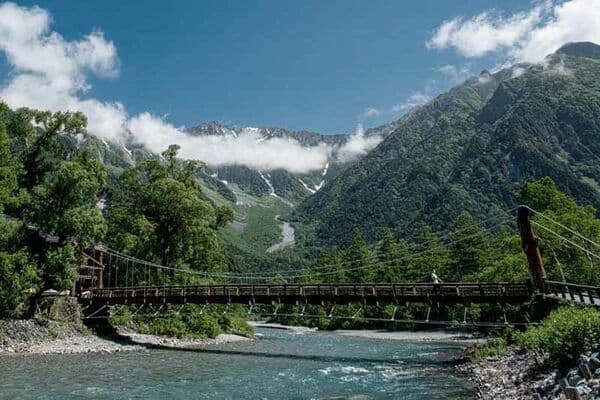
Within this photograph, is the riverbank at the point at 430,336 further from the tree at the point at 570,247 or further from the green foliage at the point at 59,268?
the green foliage at the point at 59,268

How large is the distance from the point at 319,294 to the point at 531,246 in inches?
594

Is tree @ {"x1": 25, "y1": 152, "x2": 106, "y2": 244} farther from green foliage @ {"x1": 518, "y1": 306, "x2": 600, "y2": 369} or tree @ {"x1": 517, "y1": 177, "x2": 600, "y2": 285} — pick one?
tree @ {"x1": 517, "y1": 177, "x2": 600, "y2": 285}

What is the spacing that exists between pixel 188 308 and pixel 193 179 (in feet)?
42.5

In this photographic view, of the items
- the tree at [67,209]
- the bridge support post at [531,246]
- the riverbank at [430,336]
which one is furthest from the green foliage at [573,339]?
the riverbank at [430,336]

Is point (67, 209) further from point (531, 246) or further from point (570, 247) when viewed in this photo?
point (570, 247)

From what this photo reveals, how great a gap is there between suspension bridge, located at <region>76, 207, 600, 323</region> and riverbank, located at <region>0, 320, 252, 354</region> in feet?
9.41

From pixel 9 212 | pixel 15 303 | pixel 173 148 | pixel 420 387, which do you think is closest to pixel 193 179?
pixel 173 148

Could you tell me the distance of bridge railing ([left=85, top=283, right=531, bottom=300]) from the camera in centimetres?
3131

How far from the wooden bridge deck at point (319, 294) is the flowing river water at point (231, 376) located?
3.84 metres

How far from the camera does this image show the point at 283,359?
32969 millimetres

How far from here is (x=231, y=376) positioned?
25.2 meters

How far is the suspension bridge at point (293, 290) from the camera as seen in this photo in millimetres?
27516

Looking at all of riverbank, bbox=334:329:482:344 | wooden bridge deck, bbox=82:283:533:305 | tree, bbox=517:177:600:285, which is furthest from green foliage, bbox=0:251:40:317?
riverbank, bbox=334:329:482:344

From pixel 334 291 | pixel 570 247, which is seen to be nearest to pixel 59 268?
pixel 334 291
